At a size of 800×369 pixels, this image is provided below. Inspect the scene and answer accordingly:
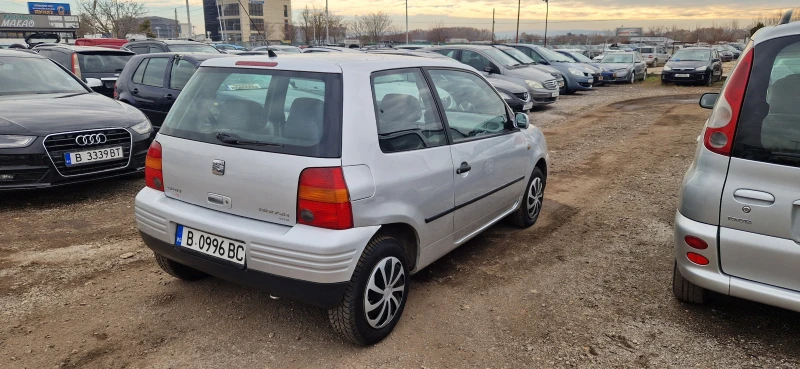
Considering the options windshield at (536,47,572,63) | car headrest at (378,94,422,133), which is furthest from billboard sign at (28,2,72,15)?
car headrest at (378,94,422,133)

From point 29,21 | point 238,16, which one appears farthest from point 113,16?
point 238,16

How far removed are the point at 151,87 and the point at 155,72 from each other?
0.24 meters

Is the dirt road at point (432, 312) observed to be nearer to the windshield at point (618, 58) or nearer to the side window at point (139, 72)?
the side window at point (139, 72)

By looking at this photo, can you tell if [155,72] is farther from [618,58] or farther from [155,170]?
[618,58]

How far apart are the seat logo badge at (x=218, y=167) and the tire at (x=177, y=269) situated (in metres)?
0.96

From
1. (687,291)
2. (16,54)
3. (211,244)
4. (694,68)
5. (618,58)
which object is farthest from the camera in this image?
(618,58)

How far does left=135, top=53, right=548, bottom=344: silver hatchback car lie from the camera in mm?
2771

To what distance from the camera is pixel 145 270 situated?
4.07 meters

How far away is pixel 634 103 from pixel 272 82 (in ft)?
49.4

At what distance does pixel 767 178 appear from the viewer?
2.72 m

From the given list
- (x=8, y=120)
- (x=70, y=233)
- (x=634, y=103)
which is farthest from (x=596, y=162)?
(x=634, y=103)

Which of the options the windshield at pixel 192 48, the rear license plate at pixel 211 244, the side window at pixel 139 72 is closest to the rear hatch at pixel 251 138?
the rear license plate at pixel 211 244

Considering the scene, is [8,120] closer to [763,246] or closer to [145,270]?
[145,270]

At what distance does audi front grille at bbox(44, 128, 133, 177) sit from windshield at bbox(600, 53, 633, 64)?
21271mm
